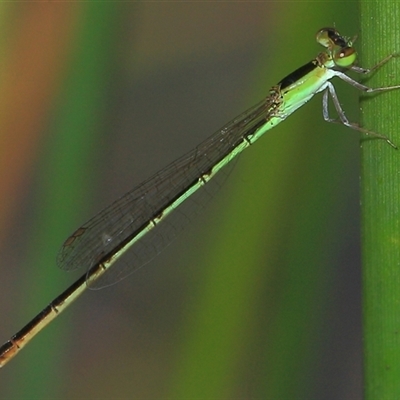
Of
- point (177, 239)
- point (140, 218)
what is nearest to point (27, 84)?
point (140, 218)

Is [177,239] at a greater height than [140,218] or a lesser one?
greater

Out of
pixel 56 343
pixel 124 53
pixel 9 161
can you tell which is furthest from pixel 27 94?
pixel 56 343

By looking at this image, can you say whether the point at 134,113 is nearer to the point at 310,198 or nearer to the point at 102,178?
the point at 102,178

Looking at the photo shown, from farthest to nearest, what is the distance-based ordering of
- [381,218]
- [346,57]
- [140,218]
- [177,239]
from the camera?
[177,239] < [140,218] < [346,57] < [381,218]

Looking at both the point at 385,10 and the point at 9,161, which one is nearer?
the point at 385,10

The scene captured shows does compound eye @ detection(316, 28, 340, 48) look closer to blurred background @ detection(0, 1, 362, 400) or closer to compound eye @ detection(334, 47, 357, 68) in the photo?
compound eye @ detection(334, 47, 357, 68)

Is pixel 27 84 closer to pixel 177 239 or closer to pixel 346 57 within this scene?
pixel 177 239
